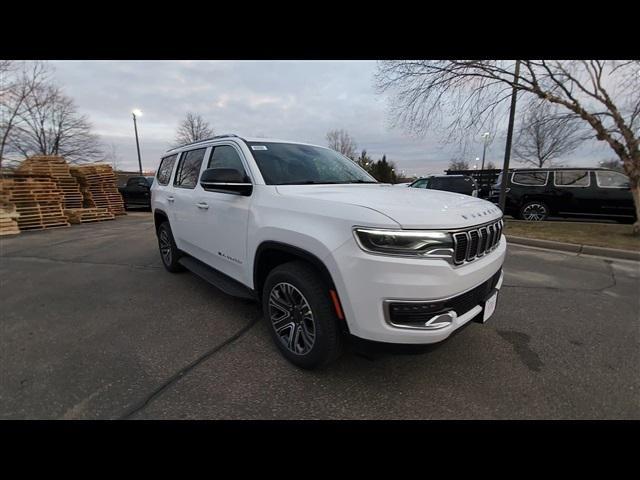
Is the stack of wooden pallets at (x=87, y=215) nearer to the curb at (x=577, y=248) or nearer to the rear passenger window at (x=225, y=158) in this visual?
the rear passenger window at (x=225, y=158)

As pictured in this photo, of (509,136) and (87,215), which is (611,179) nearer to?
(509,136)

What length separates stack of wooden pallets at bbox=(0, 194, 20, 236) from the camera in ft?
30.6

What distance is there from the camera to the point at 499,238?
8.75 ft

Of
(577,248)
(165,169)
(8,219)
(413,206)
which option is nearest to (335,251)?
(413,206)

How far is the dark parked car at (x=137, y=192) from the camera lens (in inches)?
607

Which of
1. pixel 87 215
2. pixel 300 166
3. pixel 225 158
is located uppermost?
pixel 225 158

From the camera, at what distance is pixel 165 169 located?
5.00 meters

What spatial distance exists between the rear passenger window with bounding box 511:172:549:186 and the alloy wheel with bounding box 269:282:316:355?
36.6 feet

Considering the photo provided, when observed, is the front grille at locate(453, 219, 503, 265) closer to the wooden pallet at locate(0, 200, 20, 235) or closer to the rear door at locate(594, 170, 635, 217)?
the rear door at locate(594, 170, 635, 217)

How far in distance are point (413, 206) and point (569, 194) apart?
10862 millimetres

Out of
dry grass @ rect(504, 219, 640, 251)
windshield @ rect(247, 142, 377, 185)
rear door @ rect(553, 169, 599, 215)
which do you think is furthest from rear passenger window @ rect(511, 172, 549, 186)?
windshield @ rect(247, 142, 377, 185)

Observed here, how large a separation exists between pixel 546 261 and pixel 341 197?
→ 5.60 metres

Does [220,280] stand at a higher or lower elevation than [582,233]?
higher

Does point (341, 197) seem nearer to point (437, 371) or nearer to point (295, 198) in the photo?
point (295, 198)
